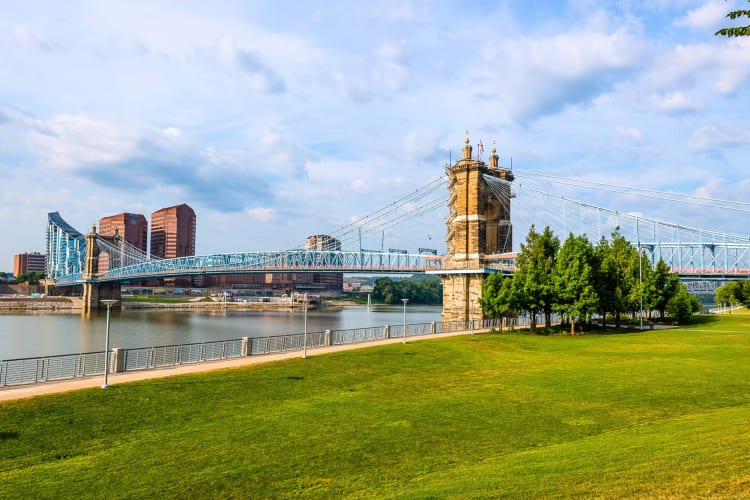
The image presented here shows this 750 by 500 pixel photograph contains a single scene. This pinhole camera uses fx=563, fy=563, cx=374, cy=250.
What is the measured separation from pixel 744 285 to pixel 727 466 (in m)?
90.6

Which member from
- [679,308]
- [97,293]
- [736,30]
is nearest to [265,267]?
[97,293]

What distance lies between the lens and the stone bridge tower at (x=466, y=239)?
63.3 m

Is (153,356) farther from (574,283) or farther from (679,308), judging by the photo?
(679,308)

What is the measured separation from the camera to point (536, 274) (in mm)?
50812

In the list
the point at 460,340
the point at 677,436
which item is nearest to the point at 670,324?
the point at 460,340

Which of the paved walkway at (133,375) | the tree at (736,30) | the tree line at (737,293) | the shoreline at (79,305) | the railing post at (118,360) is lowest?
the shoreline at (79,305)

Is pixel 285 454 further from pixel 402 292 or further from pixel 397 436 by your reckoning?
pixel 402 292

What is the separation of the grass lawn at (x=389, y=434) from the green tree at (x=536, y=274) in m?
21.4

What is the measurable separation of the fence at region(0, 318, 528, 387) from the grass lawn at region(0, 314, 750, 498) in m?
3.98

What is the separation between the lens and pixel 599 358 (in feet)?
104

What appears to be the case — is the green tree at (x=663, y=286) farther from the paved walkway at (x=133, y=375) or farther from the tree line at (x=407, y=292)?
the tree line at (x=407, y=292)

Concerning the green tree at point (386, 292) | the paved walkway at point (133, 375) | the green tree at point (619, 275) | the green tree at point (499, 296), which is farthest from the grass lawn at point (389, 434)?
the green tree at point (386, 292)

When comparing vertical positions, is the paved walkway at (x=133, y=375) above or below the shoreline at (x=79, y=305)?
above

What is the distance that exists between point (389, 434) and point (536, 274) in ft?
124
